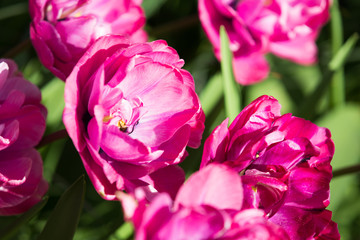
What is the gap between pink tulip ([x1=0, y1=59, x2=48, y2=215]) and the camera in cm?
43

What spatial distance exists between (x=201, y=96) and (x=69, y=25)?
334 mm

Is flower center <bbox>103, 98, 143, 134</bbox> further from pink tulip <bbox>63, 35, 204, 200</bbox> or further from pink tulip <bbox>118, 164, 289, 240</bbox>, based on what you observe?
pink tulip <bbox>118, 164, 289, 240</bbox>

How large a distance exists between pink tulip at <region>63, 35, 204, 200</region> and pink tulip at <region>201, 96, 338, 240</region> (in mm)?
39

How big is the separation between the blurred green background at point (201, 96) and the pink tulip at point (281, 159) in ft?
0.61

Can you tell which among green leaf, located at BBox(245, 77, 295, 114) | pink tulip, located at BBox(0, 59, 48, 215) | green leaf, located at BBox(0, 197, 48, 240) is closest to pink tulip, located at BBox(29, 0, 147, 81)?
pink tulip, located at BBox(0, 59, 48, 215)

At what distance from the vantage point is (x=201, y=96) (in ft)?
2.66

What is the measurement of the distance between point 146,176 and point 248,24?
38 centimetres

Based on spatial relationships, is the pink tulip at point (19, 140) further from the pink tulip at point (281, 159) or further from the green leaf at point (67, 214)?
the pink tulip at point (281, 159)

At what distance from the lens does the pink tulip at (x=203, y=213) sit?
314mm

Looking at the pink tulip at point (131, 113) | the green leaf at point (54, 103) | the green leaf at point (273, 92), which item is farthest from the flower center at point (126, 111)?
the green leaf at point (273, 92)

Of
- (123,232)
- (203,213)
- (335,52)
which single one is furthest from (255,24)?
(203,213)

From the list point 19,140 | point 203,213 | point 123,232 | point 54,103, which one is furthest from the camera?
point 54,103

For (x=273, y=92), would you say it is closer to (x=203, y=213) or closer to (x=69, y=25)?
(x=69, y=25)

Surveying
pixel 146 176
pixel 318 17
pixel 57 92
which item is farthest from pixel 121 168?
pixel 318 17
